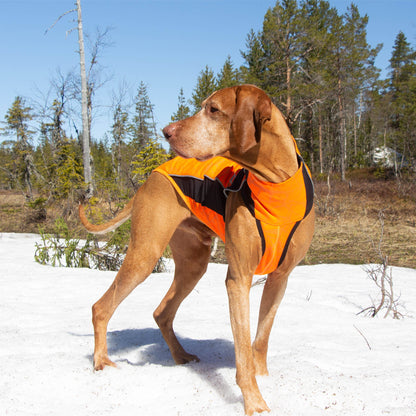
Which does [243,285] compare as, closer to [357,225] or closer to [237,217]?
[237,217]

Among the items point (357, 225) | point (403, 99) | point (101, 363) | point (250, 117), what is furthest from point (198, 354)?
point (403, 99)

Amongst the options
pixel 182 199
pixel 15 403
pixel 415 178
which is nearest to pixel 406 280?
pixel 182 199

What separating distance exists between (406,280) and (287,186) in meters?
5.53

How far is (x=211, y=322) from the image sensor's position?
4.23 metres

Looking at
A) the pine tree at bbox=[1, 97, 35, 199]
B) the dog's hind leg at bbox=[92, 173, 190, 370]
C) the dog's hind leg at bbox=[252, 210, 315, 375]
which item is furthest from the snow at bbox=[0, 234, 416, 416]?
the pine tree at bbox=[1, 97, 35, 199]

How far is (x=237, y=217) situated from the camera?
227cm

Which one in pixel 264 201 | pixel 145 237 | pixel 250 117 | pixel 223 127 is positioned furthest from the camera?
pixel 145 237

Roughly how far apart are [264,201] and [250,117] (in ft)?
1.65

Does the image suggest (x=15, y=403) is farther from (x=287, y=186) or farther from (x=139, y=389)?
(x=287, y=186)

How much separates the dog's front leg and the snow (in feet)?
0.44

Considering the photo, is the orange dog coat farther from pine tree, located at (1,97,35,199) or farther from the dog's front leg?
pine tree, located at (1,97,35,199)

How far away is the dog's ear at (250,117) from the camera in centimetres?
191

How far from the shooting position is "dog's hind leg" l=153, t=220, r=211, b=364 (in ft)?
10.2

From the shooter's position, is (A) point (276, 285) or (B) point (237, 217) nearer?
(B) point (237, 217)
